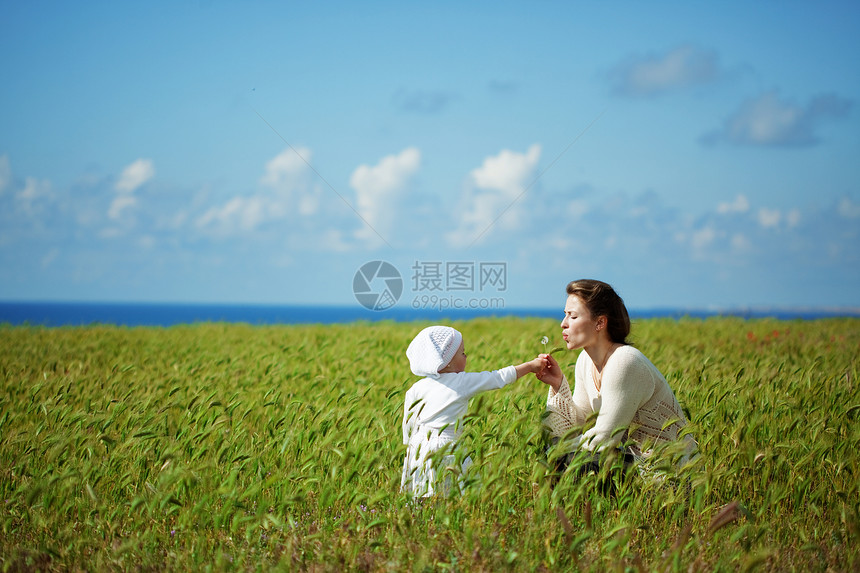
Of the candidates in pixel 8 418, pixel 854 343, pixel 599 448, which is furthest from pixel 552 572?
pixel 854 343

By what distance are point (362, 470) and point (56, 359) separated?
6229 mm

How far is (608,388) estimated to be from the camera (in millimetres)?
3461

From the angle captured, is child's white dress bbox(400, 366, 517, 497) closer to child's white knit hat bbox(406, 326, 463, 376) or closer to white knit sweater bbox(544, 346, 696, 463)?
child's white knit hat bbox(406, 326, 463, 376)

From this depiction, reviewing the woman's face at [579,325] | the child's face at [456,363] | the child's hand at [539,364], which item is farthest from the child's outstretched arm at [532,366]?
the child's face at [456,363]

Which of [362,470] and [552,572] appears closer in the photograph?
[552,572]

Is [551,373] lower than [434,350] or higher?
lower

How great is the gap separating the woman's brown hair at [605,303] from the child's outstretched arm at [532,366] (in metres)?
0.41

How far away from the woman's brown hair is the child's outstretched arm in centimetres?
41

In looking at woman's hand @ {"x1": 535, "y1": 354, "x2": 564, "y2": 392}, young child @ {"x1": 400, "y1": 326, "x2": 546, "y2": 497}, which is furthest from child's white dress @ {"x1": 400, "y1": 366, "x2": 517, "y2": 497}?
woman's hand @ {"x1": 535, "y1": 354, "x2": 564, "y2": 392}

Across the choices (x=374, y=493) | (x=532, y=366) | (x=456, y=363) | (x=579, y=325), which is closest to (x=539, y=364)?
(x=532, y=366)

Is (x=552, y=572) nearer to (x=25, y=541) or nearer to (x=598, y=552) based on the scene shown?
(x=598, y=552)

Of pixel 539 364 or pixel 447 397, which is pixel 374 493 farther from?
pixel 539 364

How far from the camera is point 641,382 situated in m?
3.46

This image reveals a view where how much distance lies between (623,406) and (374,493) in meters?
1.50
